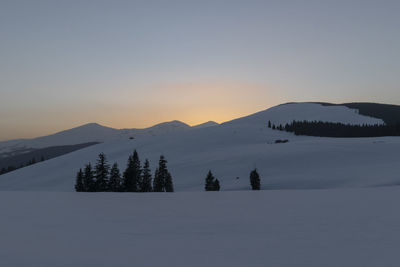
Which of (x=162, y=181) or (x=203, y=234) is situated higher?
(x=203, y=234)

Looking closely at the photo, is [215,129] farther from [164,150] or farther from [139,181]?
[139,181]

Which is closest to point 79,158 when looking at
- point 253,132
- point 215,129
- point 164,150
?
point 164,150

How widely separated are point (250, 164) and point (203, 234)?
274 ft

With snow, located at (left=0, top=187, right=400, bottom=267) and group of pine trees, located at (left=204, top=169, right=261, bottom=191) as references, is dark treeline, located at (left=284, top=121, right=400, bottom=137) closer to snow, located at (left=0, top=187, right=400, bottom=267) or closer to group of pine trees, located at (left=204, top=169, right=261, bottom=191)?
group of pine trees, located at (left=204, top=169, right=261, bottom=191)

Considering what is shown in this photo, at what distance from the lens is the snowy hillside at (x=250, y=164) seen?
66375 mm

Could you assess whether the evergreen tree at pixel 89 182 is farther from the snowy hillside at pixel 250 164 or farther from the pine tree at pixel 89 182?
the snowy hillside at pixel 250 164

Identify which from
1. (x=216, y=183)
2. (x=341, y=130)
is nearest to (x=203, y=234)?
(x=216, y=183)

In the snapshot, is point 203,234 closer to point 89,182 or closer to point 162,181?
point 89,182

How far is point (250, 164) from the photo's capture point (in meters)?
91.0

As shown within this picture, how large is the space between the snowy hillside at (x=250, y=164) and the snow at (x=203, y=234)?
1756 inches

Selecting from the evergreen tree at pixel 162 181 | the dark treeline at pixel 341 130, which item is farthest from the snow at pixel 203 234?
the dark treeline at pixel 341 130

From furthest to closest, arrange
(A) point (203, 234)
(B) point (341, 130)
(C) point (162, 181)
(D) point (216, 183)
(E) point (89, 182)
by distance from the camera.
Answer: (B) point (341, 130)
(D) point (216, 183)
(C) point (162, 181)
(E) point (89, 182)
(A) point (203, 234)

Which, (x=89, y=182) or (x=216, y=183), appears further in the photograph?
(x=216, y=183)

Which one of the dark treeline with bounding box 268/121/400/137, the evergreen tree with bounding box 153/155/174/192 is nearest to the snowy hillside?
the evergreen tree with bounding box 153/155/174/192
